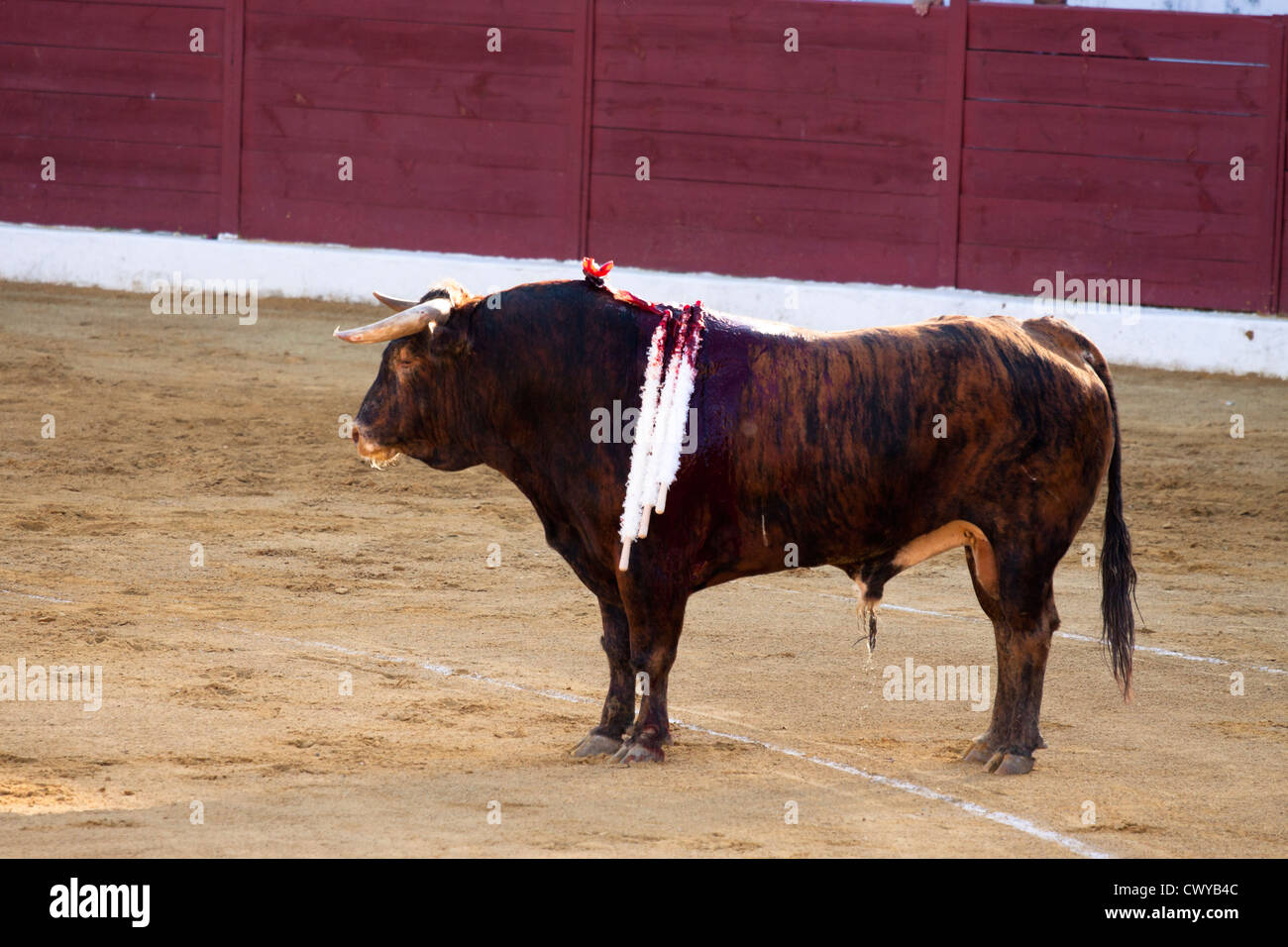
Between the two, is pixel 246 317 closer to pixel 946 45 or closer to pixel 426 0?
pixel 426 0

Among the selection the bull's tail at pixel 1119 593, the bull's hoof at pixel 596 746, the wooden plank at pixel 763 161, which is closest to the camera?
the bull's hoof at pixel 596 746

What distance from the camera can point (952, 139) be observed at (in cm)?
1205

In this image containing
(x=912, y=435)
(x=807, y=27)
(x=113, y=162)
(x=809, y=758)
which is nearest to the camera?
(x=912, y=435)

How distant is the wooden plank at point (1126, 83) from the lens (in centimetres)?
1142

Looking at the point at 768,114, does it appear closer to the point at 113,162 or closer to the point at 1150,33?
the point at 1150,33

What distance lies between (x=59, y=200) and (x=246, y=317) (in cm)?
244

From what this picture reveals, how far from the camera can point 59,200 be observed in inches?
521

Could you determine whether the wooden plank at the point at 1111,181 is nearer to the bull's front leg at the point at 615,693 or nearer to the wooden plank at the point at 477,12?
the wooden plank at the point at 477,12

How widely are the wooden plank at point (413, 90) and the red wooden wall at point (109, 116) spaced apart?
600mm

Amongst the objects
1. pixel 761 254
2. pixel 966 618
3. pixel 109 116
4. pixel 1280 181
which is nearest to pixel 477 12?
pixel 761 254

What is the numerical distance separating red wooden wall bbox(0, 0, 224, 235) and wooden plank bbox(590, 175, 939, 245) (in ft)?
10.6

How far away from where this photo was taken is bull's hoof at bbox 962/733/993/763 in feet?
16.2

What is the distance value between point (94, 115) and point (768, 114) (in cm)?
534

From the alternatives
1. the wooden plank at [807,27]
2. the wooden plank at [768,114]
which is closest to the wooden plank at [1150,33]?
the wooden plank at [807,27]
